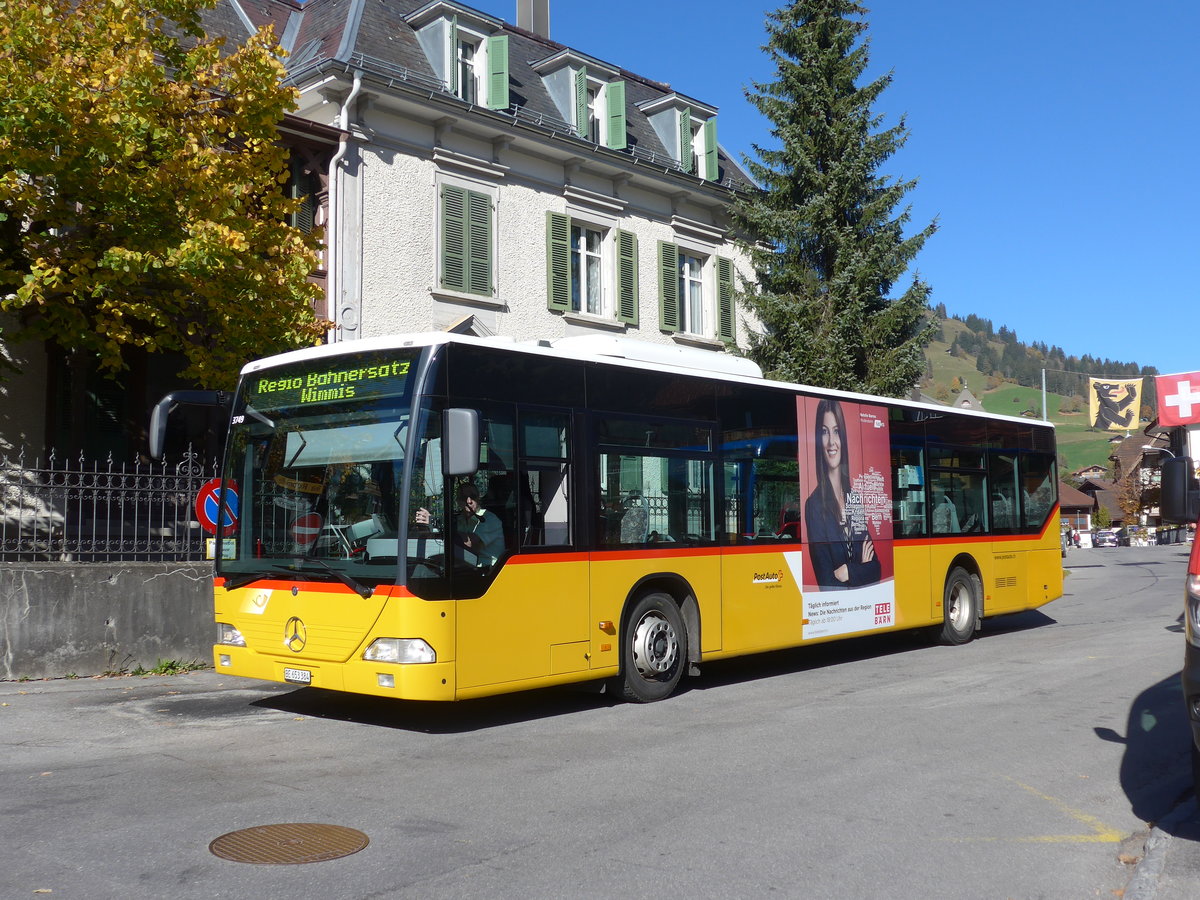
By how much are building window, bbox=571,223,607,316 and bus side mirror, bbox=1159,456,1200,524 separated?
16380mm

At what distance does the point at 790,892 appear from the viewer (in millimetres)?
4641

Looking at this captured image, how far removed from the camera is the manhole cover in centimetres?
507

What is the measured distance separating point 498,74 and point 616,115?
3311 mm

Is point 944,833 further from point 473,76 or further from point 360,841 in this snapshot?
point 473,76

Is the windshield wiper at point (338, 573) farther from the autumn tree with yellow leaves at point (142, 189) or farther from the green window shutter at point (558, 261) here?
the green window shutter at point (558, 261)

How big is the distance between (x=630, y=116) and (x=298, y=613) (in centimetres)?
1902

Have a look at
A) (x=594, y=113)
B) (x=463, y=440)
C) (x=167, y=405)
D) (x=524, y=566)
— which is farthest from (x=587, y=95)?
(x=463, y=440)

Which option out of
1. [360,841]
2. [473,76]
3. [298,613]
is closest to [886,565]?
[298,613]

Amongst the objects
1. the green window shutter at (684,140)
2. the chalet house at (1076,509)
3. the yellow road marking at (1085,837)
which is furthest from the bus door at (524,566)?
the chalet house at (1076,509)

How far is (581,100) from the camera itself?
23.0 meters

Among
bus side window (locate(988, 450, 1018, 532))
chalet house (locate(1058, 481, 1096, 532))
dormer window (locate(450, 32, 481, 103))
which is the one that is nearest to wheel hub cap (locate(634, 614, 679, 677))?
bus side window (locate(988, 450, 1018, 532))

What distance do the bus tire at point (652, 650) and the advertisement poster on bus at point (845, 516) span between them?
2035mm

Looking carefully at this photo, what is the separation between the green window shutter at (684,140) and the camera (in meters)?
25.2

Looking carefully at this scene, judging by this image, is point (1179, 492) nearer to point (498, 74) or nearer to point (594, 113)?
point (498, 74)
